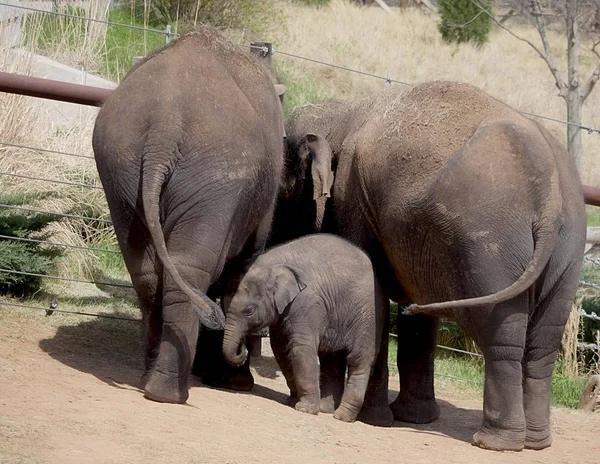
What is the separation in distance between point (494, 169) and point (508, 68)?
2238 centimetres

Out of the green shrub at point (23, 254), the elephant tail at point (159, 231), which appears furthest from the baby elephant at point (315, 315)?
the green shrub at point (23, 254)

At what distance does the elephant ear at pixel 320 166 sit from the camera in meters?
7.05

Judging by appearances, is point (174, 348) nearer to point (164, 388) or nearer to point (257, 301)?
point (164, 388)

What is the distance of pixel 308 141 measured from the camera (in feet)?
23.7

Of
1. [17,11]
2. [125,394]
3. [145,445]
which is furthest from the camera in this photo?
[17,11]

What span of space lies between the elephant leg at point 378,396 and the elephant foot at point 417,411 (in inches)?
9.9

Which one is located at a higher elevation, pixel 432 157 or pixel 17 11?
pixel 432 157

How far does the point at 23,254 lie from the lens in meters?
8.31

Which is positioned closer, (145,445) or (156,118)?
(145,445)

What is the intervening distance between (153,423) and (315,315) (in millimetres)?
1542

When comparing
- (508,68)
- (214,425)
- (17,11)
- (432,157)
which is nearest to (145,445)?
(214,425)

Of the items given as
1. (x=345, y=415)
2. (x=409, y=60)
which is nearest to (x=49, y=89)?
(x=345, y=415)

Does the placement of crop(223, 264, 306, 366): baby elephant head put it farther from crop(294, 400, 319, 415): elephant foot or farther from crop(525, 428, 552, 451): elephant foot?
crop(525, 428, 552, 451): elephant foot

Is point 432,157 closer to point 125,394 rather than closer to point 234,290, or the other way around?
point 234,290
